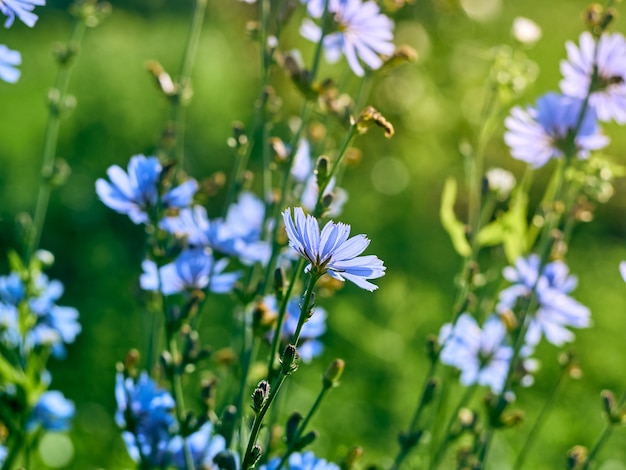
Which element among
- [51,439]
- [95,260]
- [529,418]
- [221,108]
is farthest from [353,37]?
[221,108]

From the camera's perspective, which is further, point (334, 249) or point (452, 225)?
point (452, 225)

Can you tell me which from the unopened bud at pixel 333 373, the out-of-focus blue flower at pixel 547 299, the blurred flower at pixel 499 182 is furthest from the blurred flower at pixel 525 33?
the unopened bud at pixel 333 373

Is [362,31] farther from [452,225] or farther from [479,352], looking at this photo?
[479,352]

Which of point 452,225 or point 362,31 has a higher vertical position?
point 362,31

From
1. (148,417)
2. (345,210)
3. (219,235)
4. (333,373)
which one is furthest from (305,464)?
(345,210)

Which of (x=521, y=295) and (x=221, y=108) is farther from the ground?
(x=521, y=295)

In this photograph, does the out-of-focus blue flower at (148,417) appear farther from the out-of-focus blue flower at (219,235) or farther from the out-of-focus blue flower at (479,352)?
the out-of-focus blue flower at (479,352)

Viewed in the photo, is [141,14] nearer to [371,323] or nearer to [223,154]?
[223,154]

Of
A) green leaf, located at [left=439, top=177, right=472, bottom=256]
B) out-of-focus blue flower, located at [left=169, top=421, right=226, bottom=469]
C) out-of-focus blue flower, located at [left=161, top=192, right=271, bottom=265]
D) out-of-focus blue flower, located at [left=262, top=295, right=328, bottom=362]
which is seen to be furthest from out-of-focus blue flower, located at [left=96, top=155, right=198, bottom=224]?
green leaf, located at [left=439, top=177, right=472, bottom=256]
